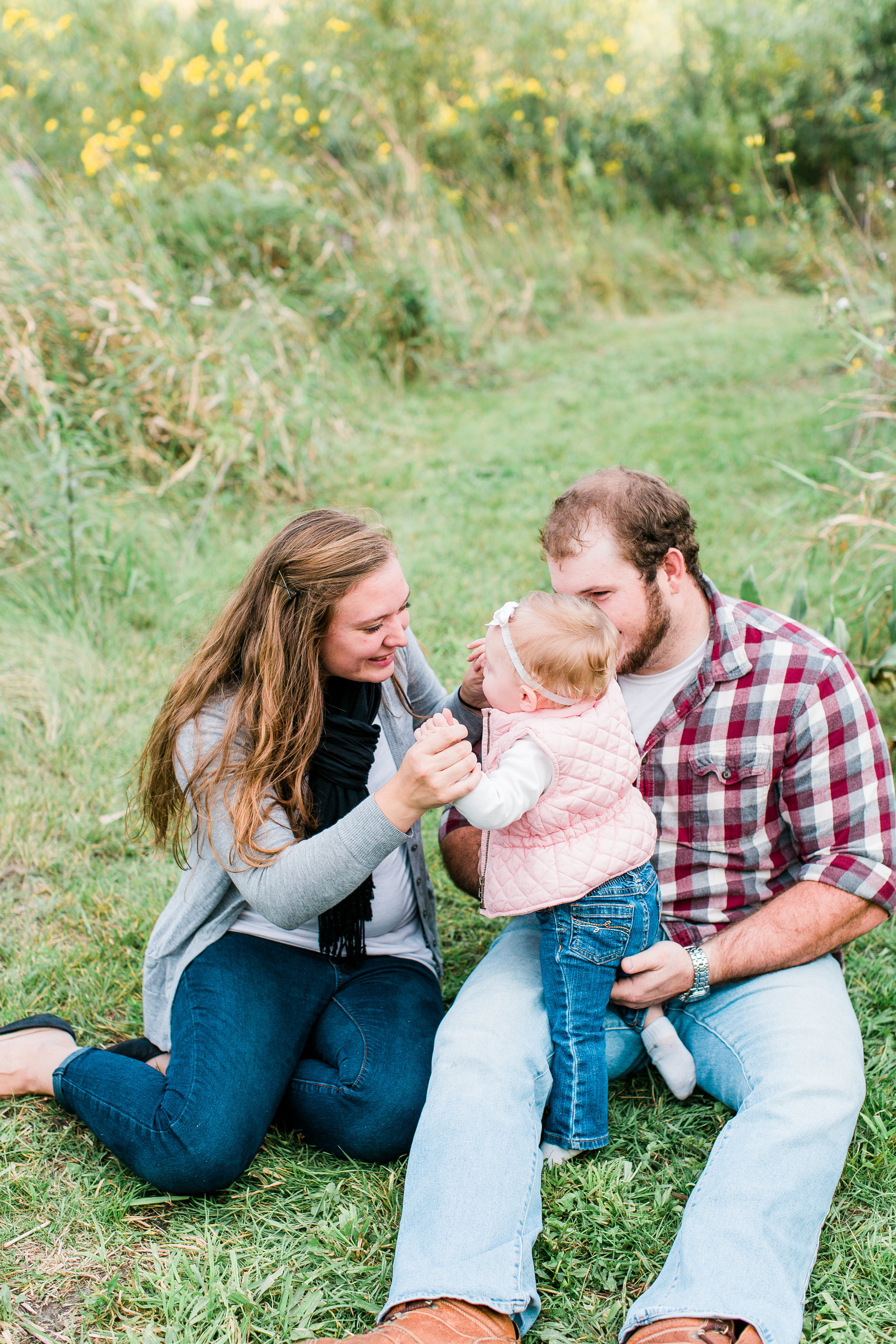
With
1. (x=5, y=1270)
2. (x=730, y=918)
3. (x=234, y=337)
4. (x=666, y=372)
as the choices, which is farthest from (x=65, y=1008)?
(x=666, y=372)

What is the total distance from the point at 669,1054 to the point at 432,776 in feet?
2.92

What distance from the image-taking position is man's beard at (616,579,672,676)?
2330 millimetres

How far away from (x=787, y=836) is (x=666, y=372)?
19.8 feet

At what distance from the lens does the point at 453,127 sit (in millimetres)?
9609

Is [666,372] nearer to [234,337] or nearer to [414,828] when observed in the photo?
[234,337]

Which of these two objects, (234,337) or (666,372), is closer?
(234,337)

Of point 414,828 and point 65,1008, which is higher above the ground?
point 414,828

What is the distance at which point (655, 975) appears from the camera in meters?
2.19

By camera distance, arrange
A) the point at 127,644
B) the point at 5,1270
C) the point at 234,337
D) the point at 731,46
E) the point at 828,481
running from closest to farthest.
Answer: the point at 5,1270 < the point at 127,644 < the point at 828,481 < the point at 234,337 < the point at 731,46

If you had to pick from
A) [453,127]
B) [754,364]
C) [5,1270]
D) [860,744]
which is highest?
[453,127]

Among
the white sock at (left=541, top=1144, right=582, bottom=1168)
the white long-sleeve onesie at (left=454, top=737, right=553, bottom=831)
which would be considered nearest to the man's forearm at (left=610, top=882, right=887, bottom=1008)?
the white sock at (left=541, top=1144, right=582, bottom=1168)

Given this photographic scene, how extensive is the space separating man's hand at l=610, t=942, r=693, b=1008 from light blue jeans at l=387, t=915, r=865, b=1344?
0.39 feet

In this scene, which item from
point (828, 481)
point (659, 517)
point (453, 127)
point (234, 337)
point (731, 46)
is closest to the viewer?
point (659, 517)

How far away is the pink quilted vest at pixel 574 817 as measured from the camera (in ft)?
7.00
